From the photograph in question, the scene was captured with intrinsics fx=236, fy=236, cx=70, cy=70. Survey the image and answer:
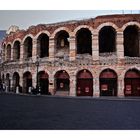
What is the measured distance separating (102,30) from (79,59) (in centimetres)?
314

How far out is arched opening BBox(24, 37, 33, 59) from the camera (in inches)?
888

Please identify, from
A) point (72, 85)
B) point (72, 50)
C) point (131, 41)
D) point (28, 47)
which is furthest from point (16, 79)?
point (131, 41)

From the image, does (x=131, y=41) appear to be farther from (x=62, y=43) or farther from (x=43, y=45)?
(x=43, y=45)

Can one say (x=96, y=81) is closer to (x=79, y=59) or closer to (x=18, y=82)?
(x=79, y=59)

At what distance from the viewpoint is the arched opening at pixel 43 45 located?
2148 cm

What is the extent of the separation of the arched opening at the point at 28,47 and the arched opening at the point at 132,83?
9.57 metres

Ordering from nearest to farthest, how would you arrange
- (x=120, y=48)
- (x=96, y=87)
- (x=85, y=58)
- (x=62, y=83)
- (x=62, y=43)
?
(x=120, y=48), (x=96, y=87), (x=85, y=58), (x=62, y=83), (x=62, y=43)

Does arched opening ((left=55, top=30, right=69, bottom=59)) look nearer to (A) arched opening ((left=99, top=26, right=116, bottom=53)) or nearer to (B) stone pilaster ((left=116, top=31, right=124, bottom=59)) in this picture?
(A) arched opening ((left=99, top=26, right=116, bottom=53))

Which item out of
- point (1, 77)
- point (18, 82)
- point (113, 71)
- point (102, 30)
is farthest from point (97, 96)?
point (1, 77)

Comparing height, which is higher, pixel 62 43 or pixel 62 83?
pixel 62 43

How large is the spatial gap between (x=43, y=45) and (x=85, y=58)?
16.5 feet

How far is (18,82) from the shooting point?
76.7 ft

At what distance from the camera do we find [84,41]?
20188mm

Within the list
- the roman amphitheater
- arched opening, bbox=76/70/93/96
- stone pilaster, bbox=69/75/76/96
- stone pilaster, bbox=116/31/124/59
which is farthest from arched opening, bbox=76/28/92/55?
stone pilaster, bbox=116/31/124/59
